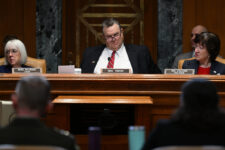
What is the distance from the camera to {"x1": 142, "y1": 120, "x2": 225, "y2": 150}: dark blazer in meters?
2.27

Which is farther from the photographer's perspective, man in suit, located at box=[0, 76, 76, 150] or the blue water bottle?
the blue water bottle

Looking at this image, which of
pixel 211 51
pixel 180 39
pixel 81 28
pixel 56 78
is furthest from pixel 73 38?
pixel 56 78

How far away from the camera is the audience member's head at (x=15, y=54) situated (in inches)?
202

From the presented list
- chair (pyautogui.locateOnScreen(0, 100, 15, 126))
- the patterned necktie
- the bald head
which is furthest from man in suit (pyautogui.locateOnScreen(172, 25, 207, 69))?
chair (pyautogui.locateOnScreen(0, 100, 15, 126))

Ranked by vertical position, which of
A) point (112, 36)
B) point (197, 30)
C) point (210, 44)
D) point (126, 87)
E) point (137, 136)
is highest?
point (197, 30)

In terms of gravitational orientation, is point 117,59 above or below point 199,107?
above

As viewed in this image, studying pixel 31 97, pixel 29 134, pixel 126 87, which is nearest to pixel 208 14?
pixel 126 87

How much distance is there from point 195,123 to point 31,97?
82 cm

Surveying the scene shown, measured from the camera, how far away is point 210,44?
16.1 ft

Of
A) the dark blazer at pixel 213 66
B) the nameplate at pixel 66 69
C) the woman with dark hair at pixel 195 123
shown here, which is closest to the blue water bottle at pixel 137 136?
the woman with dark hair at pixel 195 123

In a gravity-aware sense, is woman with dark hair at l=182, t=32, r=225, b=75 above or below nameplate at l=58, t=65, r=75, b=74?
above

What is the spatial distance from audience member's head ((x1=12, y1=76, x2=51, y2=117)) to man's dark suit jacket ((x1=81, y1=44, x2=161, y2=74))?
2.80m

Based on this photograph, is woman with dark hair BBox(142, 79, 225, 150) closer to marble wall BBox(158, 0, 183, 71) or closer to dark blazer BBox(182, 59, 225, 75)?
dark blazer BBox(182, 59, 225, 75)

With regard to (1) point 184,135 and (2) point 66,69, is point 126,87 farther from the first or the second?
(1) point 184,135
